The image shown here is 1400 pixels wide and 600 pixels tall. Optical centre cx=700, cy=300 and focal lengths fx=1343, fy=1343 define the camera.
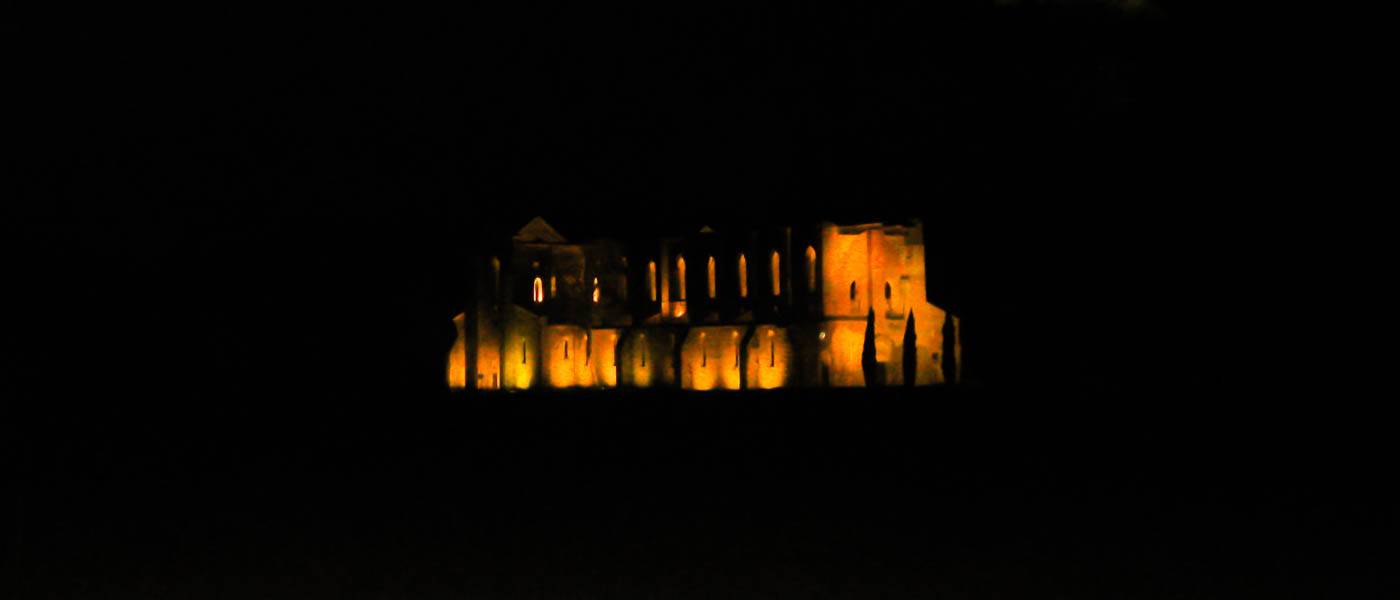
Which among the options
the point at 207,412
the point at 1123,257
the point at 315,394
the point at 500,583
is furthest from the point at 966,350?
the point at 500,583

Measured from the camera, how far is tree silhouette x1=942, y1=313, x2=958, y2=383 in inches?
1346

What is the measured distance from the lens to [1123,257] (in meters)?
36.5

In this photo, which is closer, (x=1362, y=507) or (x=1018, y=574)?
(x=1018, y=574)

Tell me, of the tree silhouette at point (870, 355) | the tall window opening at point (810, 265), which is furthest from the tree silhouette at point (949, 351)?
the tall window opening at point (810, 265)

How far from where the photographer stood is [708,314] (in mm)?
36750

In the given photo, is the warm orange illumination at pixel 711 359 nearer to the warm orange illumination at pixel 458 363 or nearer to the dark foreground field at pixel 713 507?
the warm orange illumination at pixel 458 363

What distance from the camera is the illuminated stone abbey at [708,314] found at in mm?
35281

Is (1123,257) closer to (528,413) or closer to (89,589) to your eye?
(528,413)

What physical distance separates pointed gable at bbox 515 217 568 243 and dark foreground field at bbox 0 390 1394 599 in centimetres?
1228

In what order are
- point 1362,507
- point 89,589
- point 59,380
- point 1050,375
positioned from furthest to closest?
point 1050,375
point 59,380
point 1362,507
point 89,589

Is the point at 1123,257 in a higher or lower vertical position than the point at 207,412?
higher

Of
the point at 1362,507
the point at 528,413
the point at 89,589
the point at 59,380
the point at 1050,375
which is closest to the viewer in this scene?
the point at 89,589

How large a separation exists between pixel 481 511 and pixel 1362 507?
844 cm

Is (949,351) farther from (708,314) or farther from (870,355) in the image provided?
(708,314)
